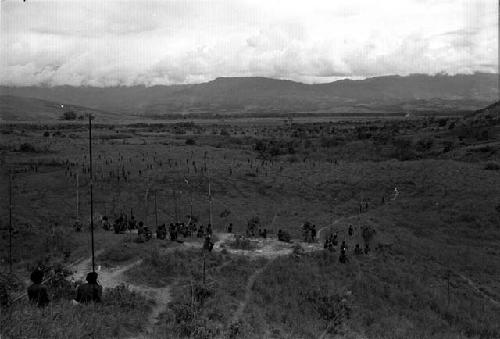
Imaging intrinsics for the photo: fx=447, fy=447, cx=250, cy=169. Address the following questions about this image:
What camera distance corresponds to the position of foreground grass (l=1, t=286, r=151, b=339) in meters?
8.60

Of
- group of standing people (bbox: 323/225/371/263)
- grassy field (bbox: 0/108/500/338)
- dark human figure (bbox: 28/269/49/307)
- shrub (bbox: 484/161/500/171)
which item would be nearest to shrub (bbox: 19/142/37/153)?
grassy field (bbox: 0/108/500/338)

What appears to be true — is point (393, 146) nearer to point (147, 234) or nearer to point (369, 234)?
point (369, 234)

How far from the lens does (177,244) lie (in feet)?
69.6

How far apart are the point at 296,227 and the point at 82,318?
19507mm

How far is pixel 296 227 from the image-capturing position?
95.1 ft

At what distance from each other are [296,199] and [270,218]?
20.5 ft

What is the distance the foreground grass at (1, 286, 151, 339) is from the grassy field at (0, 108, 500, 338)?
13cm

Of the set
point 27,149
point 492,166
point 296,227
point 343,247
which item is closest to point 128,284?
point 343,247

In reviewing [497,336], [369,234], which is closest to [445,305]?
[497,336]

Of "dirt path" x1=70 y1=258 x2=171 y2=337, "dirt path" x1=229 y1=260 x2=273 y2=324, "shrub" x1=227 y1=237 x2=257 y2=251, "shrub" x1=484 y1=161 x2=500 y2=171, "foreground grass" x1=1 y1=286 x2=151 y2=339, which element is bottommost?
"dirt path" x1=229 y1=260 x2=273 y2=324

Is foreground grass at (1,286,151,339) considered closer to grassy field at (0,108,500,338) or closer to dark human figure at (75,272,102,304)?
grassy field at (0,108,500,338)

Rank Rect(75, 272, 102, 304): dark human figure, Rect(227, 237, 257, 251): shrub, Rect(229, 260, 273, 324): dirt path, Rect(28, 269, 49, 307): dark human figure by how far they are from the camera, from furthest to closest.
→ 1. Rect(227, 237, 257, 251): shrub
2. Rect(229, 260, 273, 324): dirt path
3. Rect(75, 272, 102, 304): dark human figure
4. Rect(28, 269, 49, 307): dark human figure

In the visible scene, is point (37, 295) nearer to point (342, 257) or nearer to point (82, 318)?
point (82, 318)

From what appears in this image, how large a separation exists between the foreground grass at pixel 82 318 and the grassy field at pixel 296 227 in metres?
0.13
